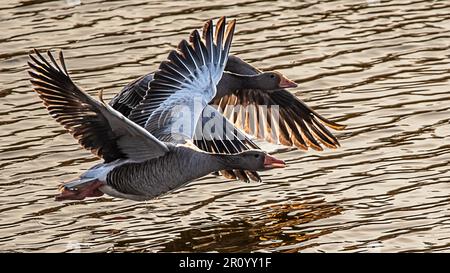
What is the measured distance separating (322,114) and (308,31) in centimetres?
271

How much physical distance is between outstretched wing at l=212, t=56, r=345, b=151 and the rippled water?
0.53 ft

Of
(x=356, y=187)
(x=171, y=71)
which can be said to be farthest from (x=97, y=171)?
(x=356, y=187)

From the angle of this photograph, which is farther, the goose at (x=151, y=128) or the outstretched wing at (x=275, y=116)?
the outstretched wing at (x=275, y=116)

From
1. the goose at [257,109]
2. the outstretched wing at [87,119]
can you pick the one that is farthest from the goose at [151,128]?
the goose at [257,109]

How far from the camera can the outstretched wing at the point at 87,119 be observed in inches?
421

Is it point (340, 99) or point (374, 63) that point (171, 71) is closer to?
point (340, 99)

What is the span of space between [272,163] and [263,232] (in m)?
0.61

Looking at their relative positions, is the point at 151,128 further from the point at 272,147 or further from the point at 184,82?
the point at 272,147

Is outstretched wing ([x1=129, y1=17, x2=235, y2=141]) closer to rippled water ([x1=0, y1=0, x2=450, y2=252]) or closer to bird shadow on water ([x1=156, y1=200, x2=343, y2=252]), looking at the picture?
rippled water ([x1=0, y1=0, x2=450, y2=252])

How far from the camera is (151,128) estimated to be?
1201 cm

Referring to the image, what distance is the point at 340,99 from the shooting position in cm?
1461

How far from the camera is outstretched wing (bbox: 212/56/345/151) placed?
13.4 meters

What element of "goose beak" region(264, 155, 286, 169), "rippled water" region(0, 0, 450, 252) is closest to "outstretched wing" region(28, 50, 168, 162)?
"rippled water" region(0, 0, 450, 252)

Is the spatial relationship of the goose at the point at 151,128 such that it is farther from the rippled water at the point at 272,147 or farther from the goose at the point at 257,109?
the goose at the point at 257,109
